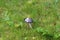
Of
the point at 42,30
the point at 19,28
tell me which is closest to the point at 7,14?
the point at 19,28

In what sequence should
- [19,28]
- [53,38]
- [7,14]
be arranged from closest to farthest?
[53,38], [19,28], [7,14]

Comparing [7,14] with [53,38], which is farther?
[7,14]

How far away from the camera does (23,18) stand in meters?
5.10

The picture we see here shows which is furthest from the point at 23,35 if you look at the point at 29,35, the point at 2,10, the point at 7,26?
the point at 2,10

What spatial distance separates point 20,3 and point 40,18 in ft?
2.32

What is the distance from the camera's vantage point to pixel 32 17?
16.8ft

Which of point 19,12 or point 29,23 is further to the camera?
point 19,12

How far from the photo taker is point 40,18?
5098 millimetres

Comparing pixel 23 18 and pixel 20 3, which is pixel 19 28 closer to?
pixel 23 18

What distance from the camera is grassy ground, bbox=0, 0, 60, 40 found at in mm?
4668

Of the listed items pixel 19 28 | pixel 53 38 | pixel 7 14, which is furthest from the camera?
pixel 7 14

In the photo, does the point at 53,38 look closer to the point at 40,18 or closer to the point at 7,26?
the point at 40,18

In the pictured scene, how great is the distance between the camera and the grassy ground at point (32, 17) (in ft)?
15.3

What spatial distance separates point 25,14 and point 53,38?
1.00m
